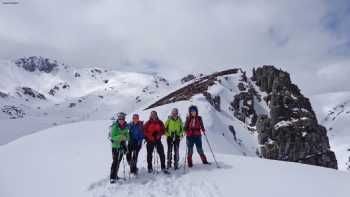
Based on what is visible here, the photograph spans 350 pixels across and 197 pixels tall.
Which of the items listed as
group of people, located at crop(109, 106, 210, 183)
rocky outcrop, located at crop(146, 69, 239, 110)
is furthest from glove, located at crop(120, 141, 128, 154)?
rocky outcrop, located at crop(146, 69, 239, 110)

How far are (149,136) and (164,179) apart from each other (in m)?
2.04

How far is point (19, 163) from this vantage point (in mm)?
22656

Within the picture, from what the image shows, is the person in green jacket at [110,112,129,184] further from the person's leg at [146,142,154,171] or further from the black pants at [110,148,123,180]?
the person's leg at [146,142,154,171]

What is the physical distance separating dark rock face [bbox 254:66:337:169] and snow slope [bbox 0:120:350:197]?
53.7 m

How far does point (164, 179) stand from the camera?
53.9 feet

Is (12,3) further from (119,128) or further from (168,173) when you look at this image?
(168,173)

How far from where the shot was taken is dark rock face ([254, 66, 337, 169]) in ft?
237

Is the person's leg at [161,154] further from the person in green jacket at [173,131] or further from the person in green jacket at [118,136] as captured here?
the person in green jacket at [118,136]

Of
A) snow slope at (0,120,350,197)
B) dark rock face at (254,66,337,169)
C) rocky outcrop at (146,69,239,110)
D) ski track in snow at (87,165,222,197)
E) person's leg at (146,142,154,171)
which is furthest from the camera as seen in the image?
rocky outcrop at (146,69,239,110)

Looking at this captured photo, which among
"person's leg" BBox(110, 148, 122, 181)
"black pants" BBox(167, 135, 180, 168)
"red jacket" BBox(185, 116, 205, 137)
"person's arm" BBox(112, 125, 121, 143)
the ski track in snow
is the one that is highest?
"red jacket" BBox(185, 116, 205, 137)

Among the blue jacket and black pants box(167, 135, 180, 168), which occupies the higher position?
the blue jacket

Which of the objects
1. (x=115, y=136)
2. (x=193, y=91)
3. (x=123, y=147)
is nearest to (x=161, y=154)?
(x=123, y=147)

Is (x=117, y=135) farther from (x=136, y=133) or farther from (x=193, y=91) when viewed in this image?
(x=193, y=91)

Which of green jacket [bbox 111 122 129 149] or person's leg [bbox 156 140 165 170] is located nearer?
green jacket [bbox 111 122 129 149]
